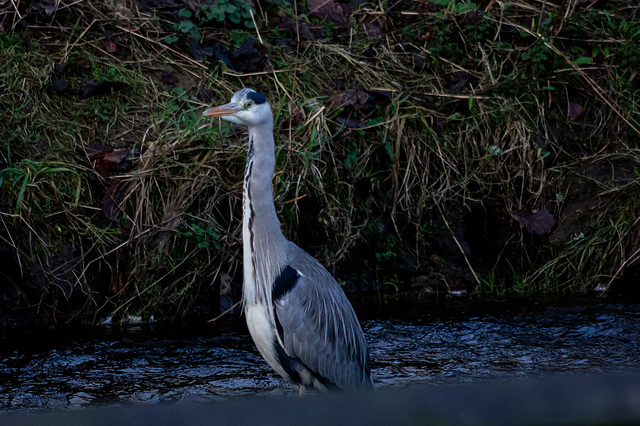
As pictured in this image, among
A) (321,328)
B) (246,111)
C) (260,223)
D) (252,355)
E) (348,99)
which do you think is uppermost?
(348,99)

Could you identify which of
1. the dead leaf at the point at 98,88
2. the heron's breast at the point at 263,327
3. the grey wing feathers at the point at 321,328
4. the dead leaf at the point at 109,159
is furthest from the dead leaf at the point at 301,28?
the heron's breast at the point at 263,327

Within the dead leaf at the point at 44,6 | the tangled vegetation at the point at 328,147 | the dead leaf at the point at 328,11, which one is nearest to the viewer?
the tangled vegetation at the point at 328,147

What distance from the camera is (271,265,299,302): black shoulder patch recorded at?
373 centimetres

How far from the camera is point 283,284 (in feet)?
12.3

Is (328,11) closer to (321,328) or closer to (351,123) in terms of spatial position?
(351,123)

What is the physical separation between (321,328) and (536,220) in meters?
2.35

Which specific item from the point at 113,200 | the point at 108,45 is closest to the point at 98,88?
the point at 108,45

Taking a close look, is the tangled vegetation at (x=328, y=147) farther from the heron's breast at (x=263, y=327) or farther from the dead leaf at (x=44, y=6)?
the heron's breast at (x=263, y=327)

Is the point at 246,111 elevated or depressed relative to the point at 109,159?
elevated

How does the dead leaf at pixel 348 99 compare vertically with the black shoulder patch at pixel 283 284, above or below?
above

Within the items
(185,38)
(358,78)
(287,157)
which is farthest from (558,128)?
(185,38)

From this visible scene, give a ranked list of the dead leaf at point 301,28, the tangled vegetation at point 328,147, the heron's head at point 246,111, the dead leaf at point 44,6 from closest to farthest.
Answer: the heron's head at point 246,111, the tangled vegetation at point 328,147, the dead leaf at point 44,6, the dead leaf at point 301,28

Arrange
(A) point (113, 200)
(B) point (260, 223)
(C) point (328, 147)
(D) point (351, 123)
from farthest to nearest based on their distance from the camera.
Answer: (D) point (351, 123) < (C) point (328, 147) < (A) point (113, 200) < (B) point (260, 223)

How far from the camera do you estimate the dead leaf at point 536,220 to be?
541 centimetres
